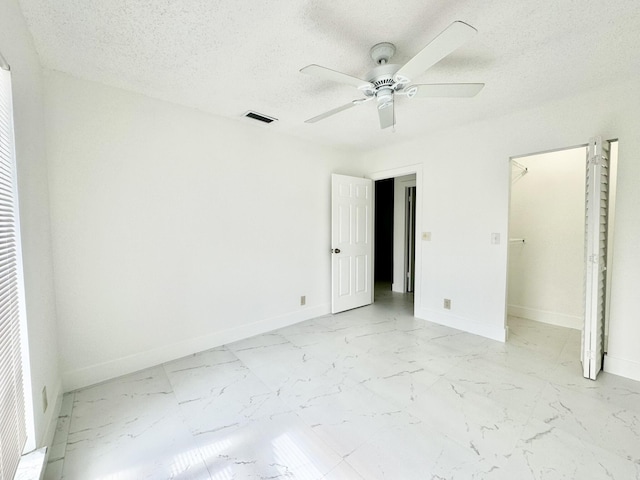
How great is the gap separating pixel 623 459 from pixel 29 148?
12.0ft

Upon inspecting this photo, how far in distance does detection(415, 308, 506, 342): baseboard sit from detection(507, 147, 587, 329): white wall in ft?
3.49

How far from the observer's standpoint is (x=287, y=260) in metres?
3.42

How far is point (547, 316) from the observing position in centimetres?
347

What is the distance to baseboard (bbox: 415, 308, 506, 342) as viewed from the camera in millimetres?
2961

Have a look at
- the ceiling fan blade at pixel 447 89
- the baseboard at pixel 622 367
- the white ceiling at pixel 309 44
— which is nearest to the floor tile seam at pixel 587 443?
the baseboard at pixel 622 367

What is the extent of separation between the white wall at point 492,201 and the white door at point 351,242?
0.56m

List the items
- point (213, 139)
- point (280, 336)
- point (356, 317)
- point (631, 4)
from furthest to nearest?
point (356, 317) → point (280, 336) → point (213, 139) → point (631, 4)

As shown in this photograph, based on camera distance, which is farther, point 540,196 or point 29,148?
point 540,196

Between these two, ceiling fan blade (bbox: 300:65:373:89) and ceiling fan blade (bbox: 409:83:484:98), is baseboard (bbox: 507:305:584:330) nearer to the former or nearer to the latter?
ceiling fan blade (bbox: 409:83:484:98)

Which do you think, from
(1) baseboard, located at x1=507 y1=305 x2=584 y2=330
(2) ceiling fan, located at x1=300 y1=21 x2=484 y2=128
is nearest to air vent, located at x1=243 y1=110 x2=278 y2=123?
(2) ceiling fan, located at x1=300 y1=21 x2=484 y2=128

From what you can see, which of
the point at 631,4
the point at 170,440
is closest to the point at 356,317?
the point at 170,440

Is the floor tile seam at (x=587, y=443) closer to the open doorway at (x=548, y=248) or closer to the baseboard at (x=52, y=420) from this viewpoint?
the open doorway at (x=548, y=248)

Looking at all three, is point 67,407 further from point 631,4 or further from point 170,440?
point 631,4

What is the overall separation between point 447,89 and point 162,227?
98.5 inches
